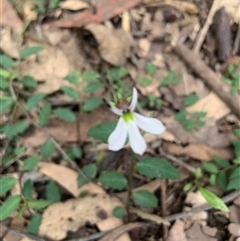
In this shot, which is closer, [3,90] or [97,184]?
[97,184]

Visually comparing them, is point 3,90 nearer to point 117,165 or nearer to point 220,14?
point 117,165

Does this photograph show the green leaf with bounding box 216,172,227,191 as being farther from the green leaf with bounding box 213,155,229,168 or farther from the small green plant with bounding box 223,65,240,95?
the small green plant with bounding box 223,65,240,95

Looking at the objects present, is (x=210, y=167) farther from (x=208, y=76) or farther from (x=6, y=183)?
(x=6, y=183)

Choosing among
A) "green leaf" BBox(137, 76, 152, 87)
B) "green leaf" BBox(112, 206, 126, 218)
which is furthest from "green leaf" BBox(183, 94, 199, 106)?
"green leaf" BBox(112, 206, 126, 218)

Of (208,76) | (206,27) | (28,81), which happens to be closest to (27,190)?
(28,81)

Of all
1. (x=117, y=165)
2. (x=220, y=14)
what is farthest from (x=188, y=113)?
(x=220, y=14)
